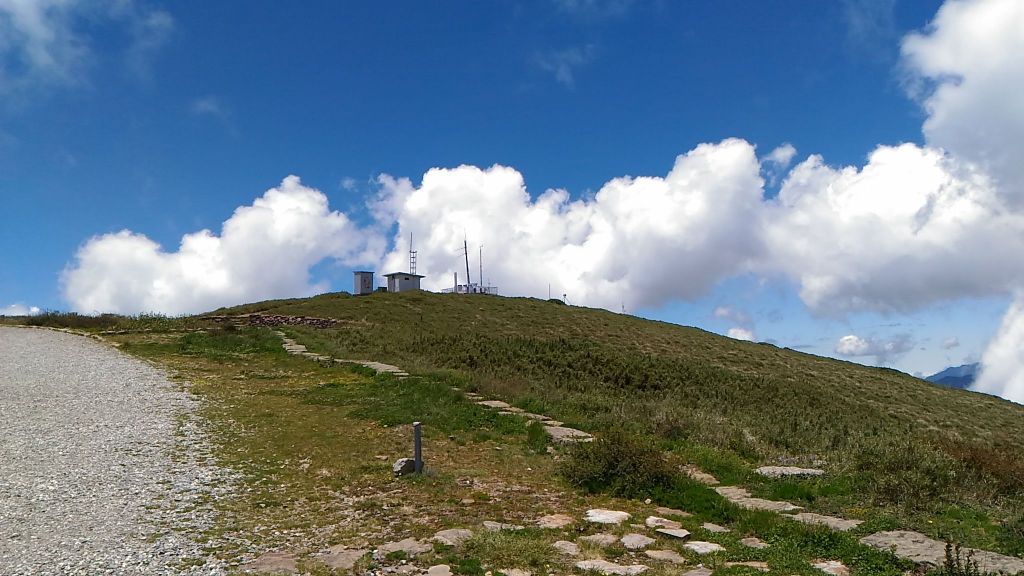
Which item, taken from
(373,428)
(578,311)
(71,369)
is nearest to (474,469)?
(373,428)

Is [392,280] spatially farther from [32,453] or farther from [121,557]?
[121,557]

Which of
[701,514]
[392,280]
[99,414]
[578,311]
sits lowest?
[701,514]

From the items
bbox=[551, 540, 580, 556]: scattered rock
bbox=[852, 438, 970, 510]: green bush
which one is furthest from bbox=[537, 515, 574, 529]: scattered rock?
bbox=[852, 438, 970, 510]: green bush

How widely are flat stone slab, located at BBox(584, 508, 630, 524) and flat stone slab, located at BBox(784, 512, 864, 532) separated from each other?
2183mm

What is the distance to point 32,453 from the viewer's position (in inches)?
472

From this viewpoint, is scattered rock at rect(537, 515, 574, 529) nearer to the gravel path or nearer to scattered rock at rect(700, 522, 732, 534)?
scattered rock at rect(700, 522, 732, 534)

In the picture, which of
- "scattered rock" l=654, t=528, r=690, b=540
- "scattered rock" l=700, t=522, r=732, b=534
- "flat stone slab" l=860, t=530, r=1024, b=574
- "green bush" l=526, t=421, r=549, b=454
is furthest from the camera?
"green bush" l=526, t=421, r=549, b=454

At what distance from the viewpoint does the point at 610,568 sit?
6.66 metres

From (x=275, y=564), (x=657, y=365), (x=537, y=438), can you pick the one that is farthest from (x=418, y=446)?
(x=657, y=365)

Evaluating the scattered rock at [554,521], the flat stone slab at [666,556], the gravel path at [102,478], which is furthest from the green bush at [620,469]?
the gravel path at [102,478]

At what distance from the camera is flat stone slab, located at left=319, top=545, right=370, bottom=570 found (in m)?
6.82

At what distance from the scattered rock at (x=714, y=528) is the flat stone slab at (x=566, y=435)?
4.54 metres

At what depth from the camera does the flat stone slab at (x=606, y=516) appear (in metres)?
8.40

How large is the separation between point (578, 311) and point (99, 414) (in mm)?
57640
